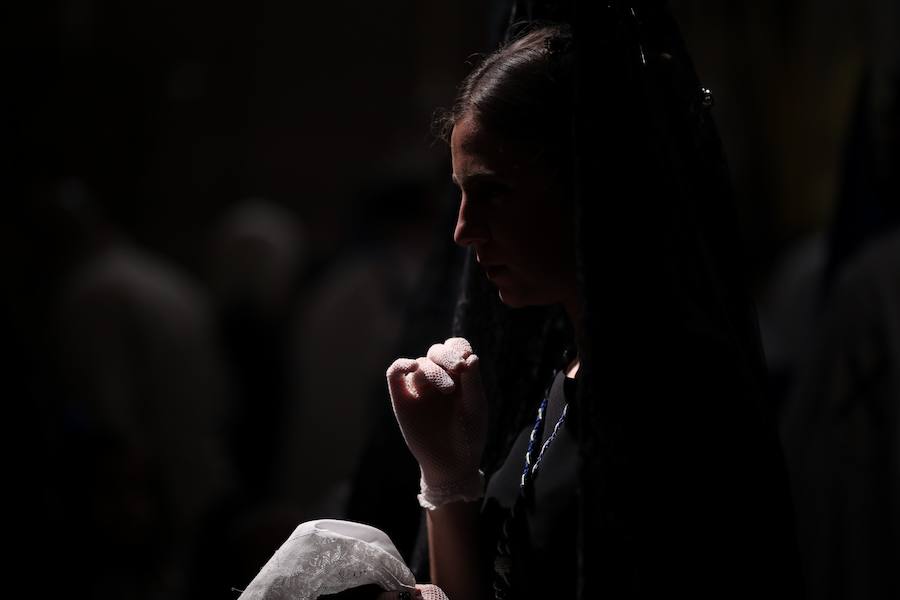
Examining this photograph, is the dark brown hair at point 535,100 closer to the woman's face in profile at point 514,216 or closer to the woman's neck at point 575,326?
the woman's face in profile at point 514,216

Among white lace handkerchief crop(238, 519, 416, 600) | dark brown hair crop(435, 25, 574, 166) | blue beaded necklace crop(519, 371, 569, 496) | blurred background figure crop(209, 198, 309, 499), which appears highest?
dark brown hair crop(435, 25, 574, 166)

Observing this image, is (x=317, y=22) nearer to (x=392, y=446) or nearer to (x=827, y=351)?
(x=827, y=351)

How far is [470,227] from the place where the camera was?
118 centimetres

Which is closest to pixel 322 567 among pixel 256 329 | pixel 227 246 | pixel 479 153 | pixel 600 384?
pixel 600 384

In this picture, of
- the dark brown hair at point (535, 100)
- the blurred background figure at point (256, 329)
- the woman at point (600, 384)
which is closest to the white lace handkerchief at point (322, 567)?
the woman at point (600, 384)

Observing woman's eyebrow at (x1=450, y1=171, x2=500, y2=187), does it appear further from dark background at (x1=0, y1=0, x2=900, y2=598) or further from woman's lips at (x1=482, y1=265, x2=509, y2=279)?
dark background at (x1=0, y1=0, x2=900, y2=598)

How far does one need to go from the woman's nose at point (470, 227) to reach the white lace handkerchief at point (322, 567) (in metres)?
0.31

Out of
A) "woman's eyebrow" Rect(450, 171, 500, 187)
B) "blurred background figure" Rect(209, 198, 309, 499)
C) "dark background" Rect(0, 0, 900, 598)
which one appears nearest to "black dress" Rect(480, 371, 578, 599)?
"woman's eyebrow" Rect(450, 171, 500, 187)

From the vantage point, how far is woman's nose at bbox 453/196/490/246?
3.85 feet

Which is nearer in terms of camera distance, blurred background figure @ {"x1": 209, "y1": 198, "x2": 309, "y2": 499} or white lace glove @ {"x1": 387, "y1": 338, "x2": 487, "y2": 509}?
white lace glove @ {"x1": 387, "y1": 338, "x2": 487, "y2": 509}

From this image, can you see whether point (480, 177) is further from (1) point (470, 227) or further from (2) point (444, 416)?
(2) point (444, 416)

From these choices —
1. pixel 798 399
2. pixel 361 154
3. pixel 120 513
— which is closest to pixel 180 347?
pixel 120 513

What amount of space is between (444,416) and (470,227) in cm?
19

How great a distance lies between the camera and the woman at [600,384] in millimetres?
1082
